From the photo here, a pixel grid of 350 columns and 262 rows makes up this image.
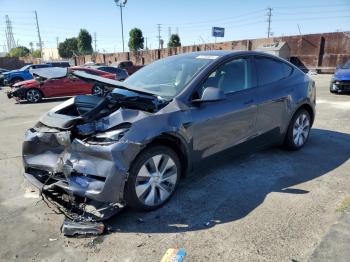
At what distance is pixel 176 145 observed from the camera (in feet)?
12.0

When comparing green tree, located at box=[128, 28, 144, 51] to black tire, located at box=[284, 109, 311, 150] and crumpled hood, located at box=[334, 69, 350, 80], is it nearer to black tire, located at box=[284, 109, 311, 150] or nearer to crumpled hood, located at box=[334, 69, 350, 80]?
crumpled hood, located at box=[334, 69, 350, 80]

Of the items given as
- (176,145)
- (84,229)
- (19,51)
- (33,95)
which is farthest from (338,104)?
(19,51)

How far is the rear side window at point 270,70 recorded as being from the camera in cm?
468

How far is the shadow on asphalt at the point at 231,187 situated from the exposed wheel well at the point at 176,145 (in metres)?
0.27

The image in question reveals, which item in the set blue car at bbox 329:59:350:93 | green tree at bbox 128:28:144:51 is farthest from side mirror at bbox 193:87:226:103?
green tree at bbox 128:28:144:51

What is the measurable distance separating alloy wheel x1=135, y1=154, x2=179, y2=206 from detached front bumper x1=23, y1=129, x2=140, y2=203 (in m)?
0.23

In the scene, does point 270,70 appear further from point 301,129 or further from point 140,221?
point 140,221

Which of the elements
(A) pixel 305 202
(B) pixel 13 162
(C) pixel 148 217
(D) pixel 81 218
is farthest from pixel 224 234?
(B) pixel 13 162

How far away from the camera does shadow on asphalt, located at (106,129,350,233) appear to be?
335 centimetres

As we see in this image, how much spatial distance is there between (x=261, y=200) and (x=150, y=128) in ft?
5.18

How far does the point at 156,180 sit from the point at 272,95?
230 centimetres

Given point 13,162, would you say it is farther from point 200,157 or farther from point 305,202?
point 305,202

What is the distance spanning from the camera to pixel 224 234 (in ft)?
10.2

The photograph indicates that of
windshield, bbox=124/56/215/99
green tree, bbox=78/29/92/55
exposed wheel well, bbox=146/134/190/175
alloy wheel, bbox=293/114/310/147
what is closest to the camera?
exposed wheel well, bbox=146/134/190/175
